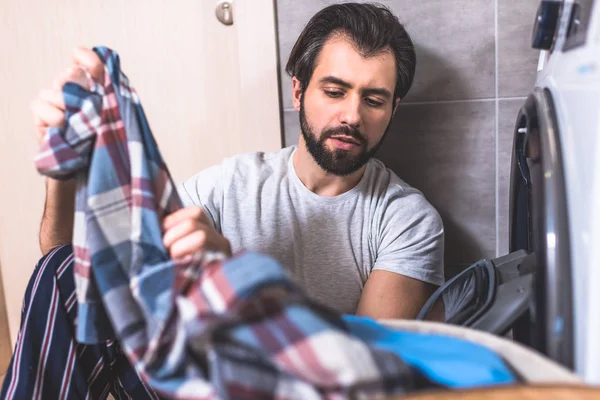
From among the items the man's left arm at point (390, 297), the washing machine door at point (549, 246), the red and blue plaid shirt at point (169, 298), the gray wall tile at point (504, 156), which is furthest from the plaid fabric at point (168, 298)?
the gray wall tile at point (504, 156)

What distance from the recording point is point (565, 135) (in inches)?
24.1

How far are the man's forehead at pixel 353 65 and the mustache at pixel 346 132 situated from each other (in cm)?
9

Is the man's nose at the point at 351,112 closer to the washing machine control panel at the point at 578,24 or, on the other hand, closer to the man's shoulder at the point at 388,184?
the man's shoulder at the point at 388,184

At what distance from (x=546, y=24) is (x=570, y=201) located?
0.31 m

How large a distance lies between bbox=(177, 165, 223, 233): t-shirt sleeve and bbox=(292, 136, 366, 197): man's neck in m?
0.18

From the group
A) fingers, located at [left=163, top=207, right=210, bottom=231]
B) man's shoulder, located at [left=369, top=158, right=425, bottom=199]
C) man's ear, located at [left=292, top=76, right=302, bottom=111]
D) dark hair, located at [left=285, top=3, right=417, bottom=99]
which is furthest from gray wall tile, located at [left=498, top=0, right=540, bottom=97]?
fingers, located at [left=163, top=207, right=210, bottom=231]

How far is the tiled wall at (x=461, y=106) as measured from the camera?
1.22 m

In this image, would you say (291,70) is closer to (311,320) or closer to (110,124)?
(110,124)

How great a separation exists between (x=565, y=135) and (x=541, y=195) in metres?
0.07

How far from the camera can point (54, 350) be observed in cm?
82

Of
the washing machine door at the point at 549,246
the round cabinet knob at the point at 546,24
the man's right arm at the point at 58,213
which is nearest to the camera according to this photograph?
the washing machine door at the point at 549,246

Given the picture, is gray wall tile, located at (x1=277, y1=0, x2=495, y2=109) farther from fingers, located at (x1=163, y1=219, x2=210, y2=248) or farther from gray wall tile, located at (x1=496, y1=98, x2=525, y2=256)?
fingers, located at (x1=163, y1=219, x2=210, y2=248)

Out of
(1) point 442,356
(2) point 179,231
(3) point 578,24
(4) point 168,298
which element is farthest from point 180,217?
(3) point 578,24

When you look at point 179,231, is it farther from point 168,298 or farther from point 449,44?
point 449,44
